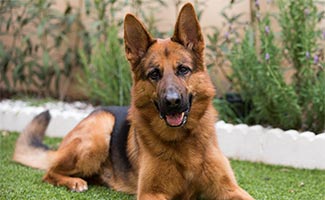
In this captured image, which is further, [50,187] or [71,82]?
[71,82]

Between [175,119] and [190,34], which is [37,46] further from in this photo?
[175,119]

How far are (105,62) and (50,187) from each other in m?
2.39

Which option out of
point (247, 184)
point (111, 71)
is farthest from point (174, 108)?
point (111, 71)

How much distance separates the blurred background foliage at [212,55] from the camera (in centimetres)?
539

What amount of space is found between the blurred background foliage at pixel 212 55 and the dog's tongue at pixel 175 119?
1752 mm

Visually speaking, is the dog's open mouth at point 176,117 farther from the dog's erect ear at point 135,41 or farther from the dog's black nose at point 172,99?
the dog's erect ear at point 135,41

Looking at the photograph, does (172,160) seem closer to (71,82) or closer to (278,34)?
(278,34)

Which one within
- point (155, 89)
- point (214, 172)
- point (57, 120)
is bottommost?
point (57, 120)

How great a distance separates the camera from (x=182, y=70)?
12.5 feet

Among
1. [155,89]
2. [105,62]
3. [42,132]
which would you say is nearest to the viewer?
[155,89]

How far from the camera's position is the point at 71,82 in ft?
25.9

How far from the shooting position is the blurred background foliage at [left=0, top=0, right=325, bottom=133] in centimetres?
539

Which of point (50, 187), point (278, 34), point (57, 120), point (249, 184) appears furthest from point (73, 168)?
point (278, 34)

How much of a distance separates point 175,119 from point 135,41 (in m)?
0.67
